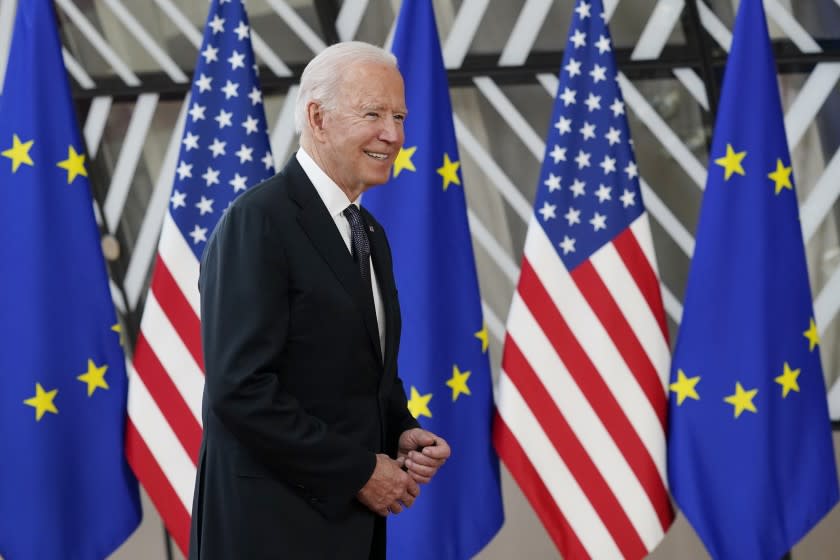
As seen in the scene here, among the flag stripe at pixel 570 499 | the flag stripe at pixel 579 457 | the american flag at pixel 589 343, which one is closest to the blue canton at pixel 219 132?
the american flag at pixel 589 343

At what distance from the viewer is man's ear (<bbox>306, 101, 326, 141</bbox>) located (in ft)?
5.89

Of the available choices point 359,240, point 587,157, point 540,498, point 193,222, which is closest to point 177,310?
point 193,222

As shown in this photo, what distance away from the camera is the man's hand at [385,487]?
170 cm

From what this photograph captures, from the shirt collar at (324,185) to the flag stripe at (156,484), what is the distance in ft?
5.93

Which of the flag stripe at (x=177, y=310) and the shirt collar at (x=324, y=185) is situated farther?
the flag stripe at (x=177, y=310)

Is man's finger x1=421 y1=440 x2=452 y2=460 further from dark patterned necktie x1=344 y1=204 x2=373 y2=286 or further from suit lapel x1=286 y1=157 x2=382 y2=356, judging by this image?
dark patterned necktie x1=344 y1=204 x2=373 y2=286

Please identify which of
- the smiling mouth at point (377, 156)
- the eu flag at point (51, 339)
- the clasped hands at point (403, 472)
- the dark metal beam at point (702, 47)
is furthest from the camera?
the dark metal beam at point (702, 47)

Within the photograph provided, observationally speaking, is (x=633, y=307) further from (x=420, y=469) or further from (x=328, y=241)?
(x=328, y=241)

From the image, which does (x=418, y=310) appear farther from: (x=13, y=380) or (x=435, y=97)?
(x=13, y=380)

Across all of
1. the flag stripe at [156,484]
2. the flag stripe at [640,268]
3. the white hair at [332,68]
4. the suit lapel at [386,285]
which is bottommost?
the flag stripe at [156,484]

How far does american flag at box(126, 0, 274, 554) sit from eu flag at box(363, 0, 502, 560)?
1.57 ft

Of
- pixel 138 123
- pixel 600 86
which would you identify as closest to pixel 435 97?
pixel 600 86

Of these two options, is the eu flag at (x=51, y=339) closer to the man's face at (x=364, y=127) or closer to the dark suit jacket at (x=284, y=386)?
the dark suit jacket at (x=284, y=386)

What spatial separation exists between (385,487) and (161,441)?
1810 millimetres
